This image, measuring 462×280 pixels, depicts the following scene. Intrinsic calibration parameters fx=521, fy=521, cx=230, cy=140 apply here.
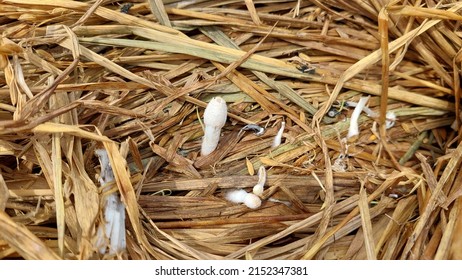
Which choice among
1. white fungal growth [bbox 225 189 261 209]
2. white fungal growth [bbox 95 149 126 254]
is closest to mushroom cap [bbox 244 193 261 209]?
white fungal growth [bbox 225 189 261 209]

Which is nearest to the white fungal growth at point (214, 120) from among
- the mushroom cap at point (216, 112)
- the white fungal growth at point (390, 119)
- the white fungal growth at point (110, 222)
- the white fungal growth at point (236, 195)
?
the mushroom cap at point (216, 112)

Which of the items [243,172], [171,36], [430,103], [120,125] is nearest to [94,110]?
[120,125]

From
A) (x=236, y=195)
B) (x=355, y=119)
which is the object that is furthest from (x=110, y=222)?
(x=355, y=119)

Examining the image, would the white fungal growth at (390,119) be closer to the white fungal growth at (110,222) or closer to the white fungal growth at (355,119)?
the white fungal growth at (355,119)

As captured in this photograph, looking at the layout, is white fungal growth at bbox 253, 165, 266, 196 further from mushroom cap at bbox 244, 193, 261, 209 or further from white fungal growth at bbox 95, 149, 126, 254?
white fungal growth at bbox 95, 149, 126, 254

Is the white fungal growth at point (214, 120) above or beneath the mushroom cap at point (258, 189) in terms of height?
above

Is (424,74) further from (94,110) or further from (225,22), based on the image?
(94,110)

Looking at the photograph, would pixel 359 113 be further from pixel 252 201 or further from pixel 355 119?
pixel 252 201
